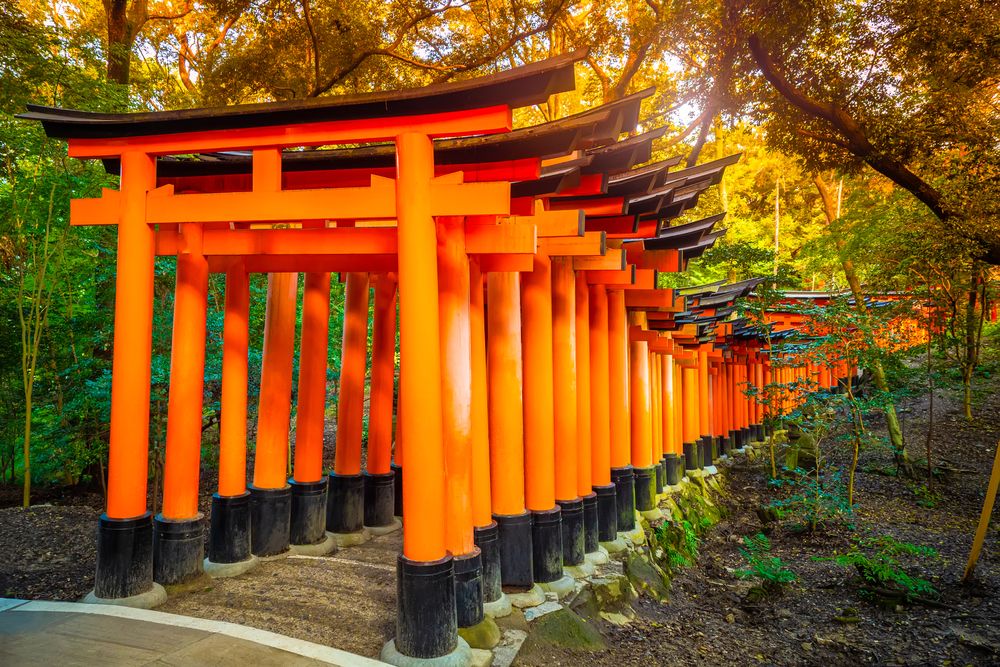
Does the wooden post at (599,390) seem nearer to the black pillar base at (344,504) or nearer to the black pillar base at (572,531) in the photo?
the black pillar base at (572,531)

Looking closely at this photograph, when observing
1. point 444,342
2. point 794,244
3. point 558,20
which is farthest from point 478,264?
point 794,244

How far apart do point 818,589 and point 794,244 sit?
26.5m

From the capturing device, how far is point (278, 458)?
741cm

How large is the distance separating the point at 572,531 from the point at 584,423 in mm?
1299

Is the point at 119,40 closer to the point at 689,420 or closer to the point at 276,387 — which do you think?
the point at 276,387

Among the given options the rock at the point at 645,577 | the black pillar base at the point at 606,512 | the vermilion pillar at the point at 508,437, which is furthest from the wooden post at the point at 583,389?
the vermilion pillar at the point at 508,437

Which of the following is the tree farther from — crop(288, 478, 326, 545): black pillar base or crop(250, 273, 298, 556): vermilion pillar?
crop(288, 478, 326, 545): black pillar base

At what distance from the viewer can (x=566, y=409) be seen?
7.51 metres

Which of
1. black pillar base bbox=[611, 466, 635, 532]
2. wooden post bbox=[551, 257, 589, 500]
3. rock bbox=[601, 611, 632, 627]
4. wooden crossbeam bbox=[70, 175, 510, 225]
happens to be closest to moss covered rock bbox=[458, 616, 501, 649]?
rock bbox=[601, 611, 632, 627]

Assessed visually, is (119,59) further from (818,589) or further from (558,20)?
(818,589)

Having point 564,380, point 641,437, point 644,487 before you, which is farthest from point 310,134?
point 644,487

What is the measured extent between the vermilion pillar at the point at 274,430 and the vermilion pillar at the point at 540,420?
2653 millimetres

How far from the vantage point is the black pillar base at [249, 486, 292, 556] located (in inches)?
286

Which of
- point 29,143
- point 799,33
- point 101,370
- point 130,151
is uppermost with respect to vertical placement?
point 799,33
